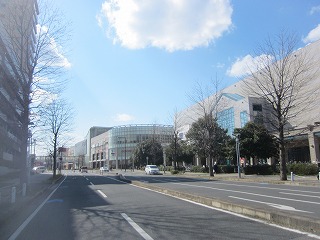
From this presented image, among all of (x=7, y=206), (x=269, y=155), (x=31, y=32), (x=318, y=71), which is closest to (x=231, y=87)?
(x=318, y=71)

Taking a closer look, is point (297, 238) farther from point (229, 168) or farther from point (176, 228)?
point (229, 168)

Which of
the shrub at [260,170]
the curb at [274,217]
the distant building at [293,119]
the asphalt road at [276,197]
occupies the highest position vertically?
Answer: the distant building at [293,119]

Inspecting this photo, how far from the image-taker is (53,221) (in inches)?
408

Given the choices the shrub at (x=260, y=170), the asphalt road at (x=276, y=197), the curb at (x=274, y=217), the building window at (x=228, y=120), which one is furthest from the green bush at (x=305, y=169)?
the building window at (x=228, y=120)

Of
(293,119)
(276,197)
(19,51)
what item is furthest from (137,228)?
(293,119)

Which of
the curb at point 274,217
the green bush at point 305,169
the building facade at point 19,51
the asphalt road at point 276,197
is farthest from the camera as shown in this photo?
the green bush at point 305,169

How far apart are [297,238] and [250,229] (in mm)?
1287

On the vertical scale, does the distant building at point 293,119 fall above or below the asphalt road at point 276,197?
above

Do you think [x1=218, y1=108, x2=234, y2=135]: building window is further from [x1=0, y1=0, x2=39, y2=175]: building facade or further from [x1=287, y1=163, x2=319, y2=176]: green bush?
[x1=0, y1=0, x2=39, y2=175]: building facade

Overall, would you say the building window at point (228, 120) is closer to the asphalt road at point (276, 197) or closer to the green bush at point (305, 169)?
the green bush at point (305, 169)

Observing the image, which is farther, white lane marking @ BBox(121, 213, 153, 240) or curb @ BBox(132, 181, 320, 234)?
white lane marking @ BBox(121, 213, 153, 240)

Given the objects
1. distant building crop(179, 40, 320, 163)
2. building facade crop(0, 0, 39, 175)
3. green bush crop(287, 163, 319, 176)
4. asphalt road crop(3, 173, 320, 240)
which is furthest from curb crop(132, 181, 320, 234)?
green bush crop(287, 163, 319, 176)

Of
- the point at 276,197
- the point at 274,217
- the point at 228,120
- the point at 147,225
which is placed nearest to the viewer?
the point at 274,217

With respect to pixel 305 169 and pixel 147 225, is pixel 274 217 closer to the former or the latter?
pixel 147 225
